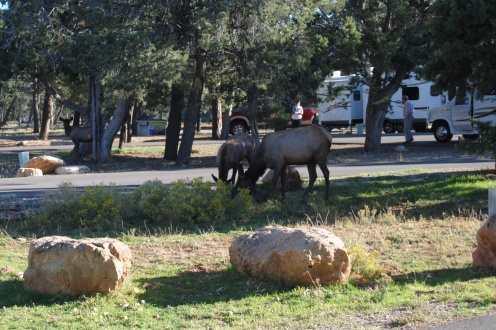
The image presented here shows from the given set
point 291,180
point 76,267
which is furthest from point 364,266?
point 291,180

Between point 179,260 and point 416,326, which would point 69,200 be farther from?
point 416,326

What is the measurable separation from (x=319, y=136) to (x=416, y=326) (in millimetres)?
8916

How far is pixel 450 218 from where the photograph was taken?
1278 cm

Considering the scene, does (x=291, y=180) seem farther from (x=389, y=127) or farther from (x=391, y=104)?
(x=389, y=127)

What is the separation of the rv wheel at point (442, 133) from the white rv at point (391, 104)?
9.69 feet

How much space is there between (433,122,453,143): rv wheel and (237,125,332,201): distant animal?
18027mm

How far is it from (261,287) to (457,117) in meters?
24.7

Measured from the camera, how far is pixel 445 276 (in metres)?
8.71

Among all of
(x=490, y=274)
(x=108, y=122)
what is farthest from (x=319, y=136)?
(x=108, y=122)

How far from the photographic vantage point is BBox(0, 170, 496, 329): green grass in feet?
23.5

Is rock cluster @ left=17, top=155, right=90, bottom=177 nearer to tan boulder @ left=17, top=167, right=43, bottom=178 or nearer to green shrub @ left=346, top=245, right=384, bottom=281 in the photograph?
tan boulder @ left=17, top=167, right=43, bottom=178

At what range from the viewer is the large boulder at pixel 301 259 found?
316 inches

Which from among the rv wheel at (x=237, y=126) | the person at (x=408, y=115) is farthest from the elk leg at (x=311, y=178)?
the rv wheel at (x=237, y=126)

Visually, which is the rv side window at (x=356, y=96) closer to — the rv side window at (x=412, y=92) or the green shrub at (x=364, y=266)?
the rv side window at (x=412, y=92)
